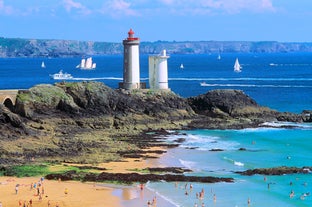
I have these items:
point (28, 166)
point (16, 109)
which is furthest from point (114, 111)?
point (28, 166)

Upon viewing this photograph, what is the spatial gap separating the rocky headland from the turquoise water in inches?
82.5

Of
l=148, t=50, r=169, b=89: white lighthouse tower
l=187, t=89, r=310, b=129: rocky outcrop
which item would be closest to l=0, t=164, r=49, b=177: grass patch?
l=187, t=89, r=310, b=129: rocky outcrop

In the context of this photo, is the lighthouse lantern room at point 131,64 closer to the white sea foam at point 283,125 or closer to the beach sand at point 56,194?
the white sea foam at point 283,125

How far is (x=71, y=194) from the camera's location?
2725 centimetres

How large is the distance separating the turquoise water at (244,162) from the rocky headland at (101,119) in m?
2.10

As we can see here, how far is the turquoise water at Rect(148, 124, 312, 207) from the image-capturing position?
27438 mm

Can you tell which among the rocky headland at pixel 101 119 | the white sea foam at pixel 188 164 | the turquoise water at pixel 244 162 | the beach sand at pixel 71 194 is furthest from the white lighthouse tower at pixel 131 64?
the beach sand at pixel 71 194

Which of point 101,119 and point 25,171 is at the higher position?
point 101,119

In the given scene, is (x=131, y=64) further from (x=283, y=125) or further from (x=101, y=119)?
(x=283, y=125)

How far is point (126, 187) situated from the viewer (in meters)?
28.7

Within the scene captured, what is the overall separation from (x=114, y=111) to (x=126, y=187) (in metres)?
16.5

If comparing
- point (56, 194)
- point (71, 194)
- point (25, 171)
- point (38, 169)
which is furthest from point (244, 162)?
point (56, 194)

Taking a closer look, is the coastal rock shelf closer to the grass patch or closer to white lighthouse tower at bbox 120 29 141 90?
the grass patch

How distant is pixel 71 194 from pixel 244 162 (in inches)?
420
